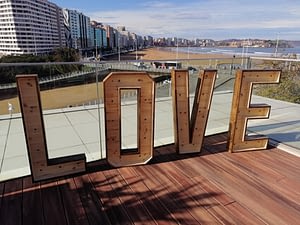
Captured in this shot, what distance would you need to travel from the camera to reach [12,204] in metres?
1.99

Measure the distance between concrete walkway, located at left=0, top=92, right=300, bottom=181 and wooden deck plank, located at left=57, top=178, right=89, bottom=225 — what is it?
0.54 meters

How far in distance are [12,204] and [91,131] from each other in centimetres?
159

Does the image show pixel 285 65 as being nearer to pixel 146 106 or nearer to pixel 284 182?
pixel 284 182

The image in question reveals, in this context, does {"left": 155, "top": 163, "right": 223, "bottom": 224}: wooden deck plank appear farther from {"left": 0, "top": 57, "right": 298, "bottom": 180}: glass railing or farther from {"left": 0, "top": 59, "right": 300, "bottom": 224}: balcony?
{"left": 0, "top": 57, "right": 298, "bottom": 180}: glass railing

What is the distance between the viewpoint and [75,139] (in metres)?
3.27

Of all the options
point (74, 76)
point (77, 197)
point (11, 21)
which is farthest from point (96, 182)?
point (11, 21)

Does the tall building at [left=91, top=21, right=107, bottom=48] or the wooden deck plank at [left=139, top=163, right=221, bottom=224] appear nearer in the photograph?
the wooden deck plank at [left=139, top=163, right=221, bottom=224]

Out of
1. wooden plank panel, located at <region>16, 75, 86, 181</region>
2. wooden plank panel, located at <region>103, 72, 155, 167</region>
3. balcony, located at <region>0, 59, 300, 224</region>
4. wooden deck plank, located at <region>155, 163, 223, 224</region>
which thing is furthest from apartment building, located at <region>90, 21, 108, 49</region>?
wooden deck plank, located at <region>155, 163, 223, 224</region>

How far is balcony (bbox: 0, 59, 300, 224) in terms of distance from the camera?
1877 mm

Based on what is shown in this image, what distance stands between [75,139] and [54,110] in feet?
2.71

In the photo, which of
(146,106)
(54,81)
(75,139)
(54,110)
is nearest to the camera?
(146,106)

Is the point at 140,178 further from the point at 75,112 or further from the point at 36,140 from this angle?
the point at 75,112

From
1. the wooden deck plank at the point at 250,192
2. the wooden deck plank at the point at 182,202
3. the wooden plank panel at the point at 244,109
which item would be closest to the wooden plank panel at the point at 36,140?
the wooden deck plank at the point at 182,202

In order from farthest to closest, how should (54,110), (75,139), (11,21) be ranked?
(11,21) → (54,110) → (75,139)
